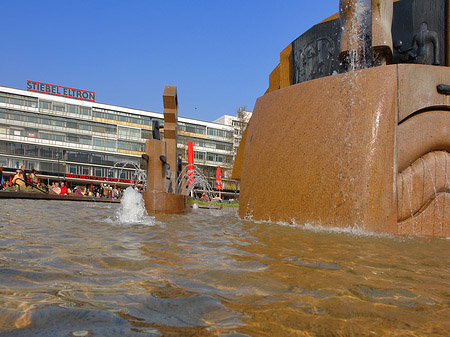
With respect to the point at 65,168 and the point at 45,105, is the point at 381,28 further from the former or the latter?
the point at 45,105

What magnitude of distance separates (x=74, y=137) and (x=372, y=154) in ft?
177

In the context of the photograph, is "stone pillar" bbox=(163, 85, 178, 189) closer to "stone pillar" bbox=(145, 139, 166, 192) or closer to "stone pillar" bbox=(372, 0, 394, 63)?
"stone pillar" bbox=(145, 139, 166, 192)

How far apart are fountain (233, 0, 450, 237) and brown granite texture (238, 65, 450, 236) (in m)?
0.01

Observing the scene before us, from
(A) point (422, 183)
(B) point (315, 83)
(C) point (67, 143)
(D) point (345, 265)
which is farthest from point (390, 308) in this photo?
(C) point (67, 143)

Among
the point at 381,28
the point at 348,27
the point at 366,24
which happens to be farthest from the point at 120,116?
the point at 381,28

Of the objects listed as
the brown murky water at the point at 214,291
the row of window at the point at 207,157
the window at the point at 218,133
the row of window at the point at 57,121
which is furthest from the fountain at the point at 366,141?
the window at the point at 218,133

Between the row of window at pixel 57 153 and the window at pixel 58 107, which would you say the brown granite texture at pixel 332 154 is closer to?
the row of window at pixel 57 153

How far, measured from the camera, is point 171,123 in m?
13.2

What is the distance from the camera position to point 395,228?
200 inches

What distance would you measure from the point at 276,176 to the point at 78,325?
17.3ft

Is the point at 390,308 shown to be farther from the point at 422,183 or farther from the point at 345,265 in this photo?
the point at 422,183

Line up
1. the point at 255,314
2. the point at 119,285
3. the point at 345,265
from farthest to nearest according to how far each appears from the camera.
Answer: the point at 345,265 → the point at 119,285 → the point at 255,314

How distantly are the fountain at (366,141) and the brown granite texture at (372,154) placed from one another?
0.01 metres

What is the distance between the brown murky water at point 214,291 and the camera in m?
1.28
